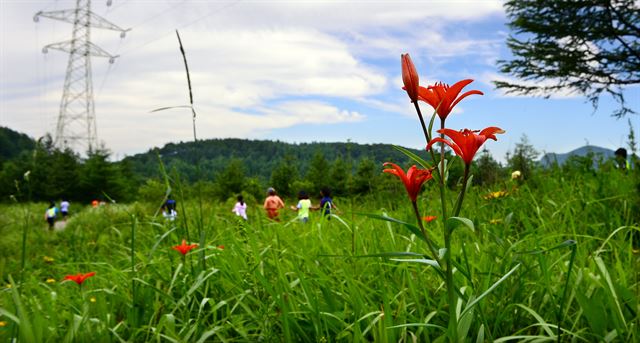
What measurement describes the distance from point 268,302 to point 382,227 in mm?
1357

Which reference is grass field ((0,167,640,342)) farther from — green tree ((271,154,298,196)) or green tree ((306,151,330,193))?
green tree ((271,154,298,196))

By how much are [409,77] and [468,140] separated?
0.19 metres

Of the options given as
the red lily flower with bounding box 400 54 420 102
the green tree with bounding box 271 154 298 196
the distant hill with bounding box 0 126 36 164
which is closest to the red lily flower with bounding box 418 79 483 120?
the red lily flower with bounding box 400 54 420 102

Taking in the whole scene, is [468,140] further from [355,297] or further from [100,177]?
[100,177]

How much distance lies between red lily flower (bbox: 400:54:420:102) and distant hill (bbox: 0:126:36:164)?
4396 inches

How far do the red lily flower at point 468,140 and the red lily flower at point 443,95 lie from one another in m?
0.07

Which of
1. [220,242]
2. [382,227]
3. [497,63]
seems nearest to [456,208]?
[382,227]

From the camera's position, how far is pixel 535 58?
22469 mm

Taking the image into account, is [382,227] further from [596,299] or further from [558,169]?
[558,169]

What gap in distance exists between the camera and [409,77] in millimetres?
1056

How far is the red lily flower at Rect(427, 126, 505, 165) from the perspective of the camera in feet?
3.41

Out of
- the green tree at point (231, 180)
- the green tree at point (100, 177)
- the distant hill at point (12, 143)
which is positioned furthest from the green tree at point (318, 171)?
the distant hill at point (12, 143)

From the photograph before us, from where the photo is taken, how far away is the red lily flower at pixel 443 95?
1071 mm

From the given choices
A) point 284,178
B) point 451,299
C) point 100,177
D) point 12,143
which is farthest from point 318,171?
point 12,143
